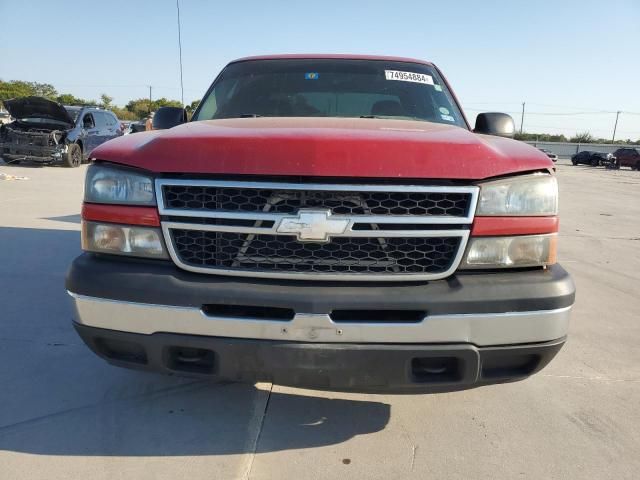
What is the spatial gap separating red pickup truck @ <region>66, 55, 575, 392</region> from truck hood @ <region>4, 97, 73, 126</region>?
13429 mm

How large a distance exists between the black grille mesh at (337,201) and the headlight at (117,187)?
94mm

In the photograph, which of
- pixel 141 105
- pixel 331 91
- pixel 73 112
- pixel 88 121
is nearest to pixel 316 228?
pixel 331 91

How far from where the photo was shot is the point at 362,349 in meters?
1.84

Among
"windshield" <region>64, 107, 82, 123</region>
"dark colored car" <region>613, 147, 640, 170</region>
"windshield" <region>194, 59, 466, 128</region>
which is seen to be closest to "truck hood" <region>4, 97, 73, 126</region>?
"windshield" <region>64, 107, 82, 123</region>

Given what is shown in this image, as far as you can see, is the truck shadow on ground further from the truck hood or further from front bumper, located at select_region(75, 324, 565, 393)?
the truck hood

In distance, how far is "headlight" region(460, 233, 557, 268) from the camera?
1940mm

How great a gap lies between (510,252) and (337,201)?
0.72 m

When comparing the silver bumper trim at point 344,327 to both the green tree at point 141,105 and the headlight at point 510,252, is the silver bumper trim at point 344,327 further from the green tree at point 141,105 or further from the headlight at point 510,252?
the green tree at point 141,105

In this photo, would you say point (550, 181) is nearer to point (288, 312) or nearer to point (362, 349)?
point (362, 349)

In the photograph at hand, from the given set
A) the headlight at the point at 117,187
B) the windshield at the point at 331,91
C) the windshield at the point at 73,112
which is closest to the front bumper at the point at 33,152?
the windshield at the point at 73,112

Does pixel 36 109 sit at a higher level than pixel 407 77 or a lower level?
lower

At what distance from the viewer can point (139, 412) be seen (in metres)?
2.46

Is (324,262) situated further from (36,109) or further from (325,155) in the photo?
(36,109)

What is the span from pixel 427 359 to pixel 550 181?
2.90 feet
